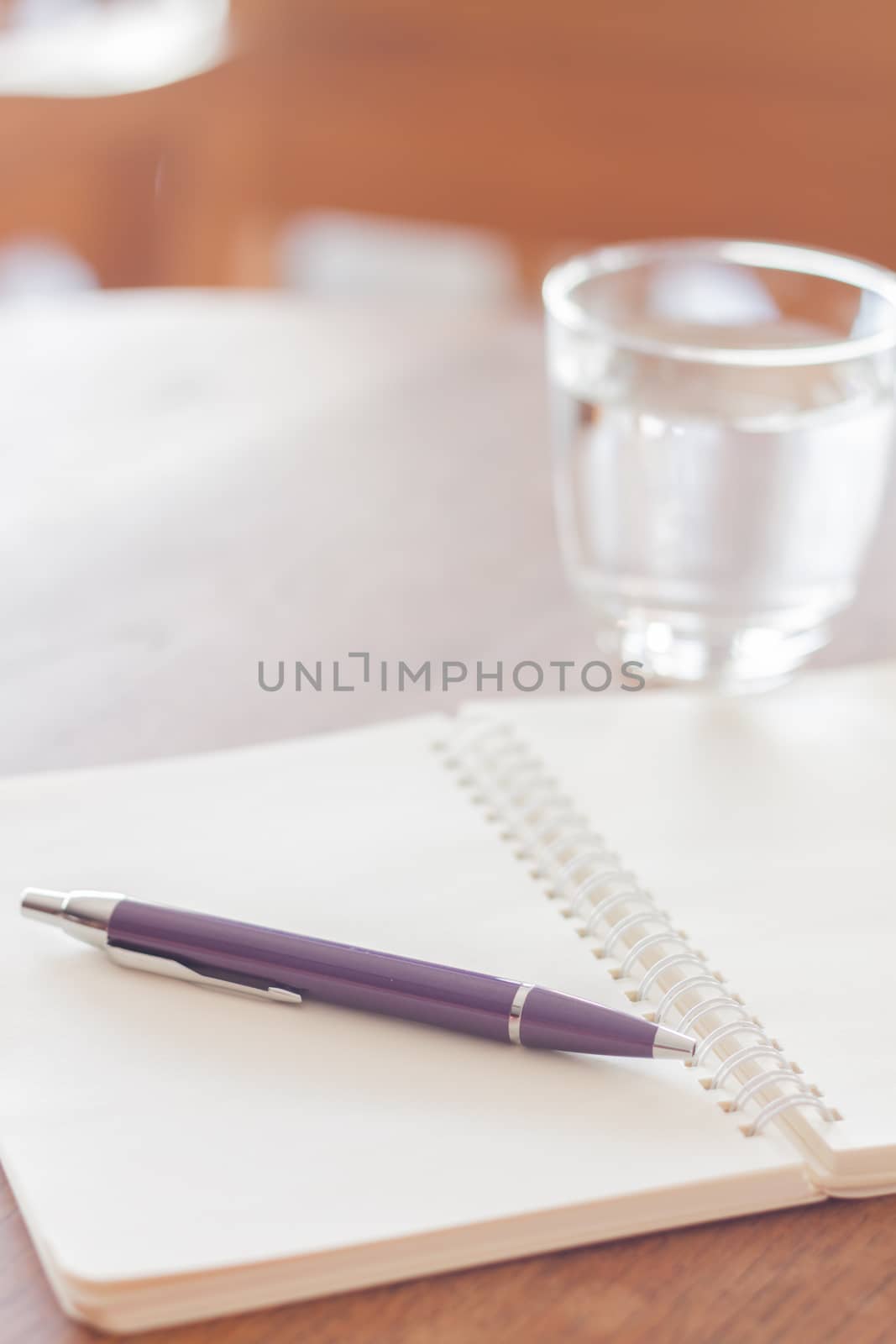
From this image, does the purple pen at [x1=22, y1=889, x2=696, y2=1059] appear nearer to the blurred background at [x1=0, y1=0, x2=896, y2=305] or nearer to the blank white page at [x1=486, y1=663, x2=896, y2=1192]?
the blank white page at [x1=486, y1=663, x2=896, y2=1192]

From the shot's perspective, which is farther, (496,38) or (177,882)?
(496,38)

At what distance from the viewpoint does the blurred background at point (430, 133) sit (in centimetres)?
203

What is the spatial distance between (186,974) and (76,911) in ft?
0.14

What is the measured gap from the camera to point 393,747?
0.63 m

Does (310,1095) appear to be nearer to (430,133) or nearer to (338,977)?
(338,977)

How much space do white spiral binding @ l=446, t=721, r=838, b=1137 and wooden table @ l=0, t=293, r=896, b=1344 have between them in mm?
42

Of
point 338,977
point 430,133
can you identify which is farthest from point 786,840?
point 430,133

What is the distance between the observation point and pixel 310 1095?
0.43 meters

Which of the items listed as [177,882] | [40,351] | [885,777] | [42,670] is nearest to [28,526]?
[42,670]

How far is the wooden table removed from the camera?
1.27ft

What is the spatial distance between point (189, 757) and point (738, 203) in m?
1.73

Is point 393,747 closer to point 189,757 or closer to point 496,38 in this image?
point 189,757

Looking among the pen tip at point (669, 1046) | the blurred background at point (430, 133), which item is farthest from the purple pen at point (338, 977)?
the blurred background at point (430, 133)

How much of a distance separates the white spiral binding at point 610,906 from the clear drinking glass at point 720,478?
0.11m
